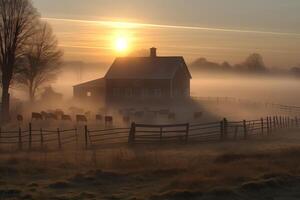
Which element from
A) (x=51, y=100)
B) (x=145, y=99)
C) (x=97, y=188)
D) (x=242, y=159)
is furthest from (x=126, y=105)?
(x=97, y=188)

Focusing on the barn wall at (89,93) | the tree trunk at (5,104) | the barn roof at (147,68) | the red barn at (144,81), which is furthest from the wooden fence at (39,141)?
the barn wall at (89,93)

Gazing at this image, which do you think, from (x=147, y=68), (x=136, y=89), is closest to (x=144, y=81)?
(x=136, y=89)

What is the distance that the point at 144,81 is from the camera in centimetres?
7012

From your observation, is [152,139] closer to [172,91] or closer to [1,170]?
[1,170]

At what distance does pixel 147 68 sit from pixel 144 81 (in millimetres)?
2353

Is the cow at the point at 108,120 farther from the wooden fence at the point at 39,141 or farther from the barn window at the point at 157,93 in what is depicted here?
the barn window at the point at 157,93

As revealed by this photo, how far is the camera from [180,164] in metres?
20.4

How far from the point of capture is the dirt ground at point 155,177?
1511 centimetres

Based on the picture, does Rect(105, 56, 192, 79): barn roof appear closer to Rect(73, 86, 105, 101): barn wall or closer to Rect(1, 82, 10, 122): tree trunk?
Rect(73, 86, 105, 101): barn wall

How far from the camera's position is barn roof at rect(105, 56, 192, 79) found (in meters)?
70.2

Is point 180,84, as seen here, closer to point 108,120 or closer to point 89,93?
point 89,93

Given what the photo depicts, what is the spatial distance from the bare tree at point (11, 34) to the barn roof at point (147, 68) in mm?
16016

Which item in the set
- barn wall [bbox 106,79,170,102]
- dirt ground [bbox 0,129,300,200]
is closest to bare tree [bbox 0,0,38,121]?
barn wall [bbox 106,79,170,102]

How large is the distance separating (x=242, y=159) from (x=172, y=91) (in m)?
48.8
